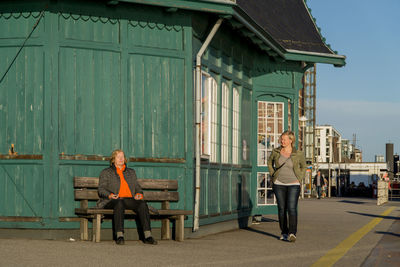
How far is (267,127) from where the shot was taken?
17891mm

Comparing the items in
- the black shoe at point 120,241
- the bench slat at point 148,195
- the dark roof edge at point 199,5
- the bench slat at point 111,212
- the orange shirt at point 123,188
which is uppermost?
the dark roof edge at point 199,5

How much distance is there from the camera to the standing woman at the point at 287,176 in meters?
12.5

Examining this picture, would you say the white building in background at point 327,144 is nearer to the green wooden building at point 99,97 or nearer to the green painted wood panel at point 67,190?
the green wooden building at point 99,97

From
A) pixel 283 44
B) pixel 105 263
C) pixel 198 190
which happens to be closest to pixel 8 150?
pixel 198 190

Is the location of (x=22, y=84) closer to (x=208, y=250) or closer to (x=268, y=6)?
(x=208, y=250)

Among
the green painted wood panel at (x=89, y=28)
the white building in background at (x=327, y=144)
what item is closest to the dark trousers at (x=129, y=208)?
the green painted wood panel at (x=89, y=28)

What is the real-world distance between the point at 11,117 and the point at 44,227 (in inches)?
73.0

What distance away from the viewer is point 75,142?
11844 mm

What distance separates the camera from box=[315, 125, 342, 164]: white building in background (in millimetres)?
131000

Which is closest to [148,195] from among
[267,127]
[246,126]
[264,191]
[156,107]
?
[156,107]

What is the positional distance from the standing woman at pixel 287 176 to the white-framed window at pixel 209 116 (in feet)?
4.75

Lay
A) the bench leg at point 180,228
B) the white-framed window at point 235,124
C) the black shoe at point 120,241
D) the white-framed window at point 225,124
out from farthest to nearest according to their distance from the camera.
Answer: the white-framed window at point 235,124 < the white-framed window at point 225,124 < the bench leg at point 180,228 < the black shoe at point 120,241

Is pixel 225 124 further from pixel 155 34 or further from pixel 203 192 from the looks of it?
pixel 155 34

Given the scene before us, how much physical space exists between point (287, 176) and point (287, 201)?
0.42 metres
